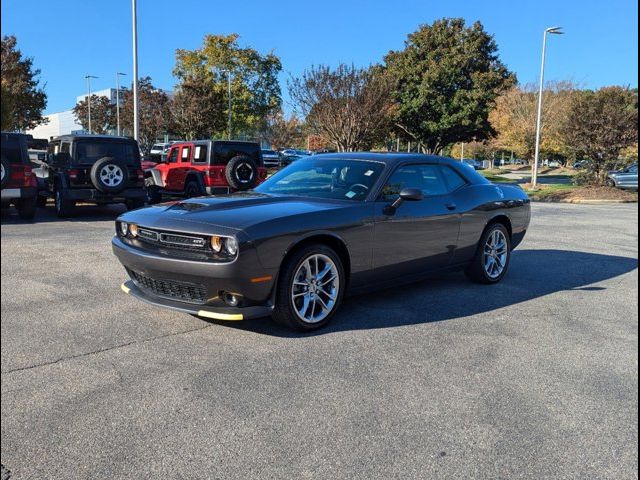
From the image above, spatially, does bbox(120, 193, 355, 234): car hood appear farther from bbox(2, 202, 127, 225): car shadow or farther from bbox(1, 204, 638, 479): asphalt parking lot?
bbox(2, 202, 127, 225): car shadow

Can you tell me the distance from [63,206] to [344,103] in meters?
18.7

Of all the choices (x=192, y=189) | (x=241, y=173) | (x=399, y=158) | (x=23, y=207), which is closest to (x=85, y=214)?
(x=192, y=189)

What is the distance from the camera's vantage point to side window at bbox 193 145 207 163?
14227 mm

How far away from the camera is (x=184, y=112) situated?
1443 inches

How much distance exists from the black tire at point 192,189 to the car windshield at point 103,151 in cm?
224

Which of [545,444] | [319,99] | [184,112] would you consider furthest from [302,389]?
[184,112]

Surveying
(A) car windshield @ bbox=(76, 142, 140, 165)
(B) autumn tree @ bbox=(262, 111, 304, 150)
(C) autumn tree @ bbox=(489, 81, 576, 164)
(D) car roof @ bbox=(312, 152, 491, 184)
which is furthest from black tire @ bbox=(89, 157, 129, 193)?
(B) autumn tree @ bbox=(262, 111, 304, 150)

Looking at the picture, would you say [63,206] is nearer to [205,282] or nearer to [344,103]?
[205,282]


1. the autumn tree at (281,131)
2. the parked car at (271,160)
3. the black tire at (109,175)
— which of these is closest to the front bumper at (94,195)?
the black tire at (109,175)

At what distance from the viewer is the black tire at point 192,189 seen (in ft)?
46.5

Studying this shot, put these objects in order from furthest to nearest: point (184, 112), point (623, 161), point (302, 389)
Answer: point (184, 112), point (623, 161), point (302, 389)

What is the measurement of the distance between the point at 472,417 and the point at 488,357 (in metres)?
0.98

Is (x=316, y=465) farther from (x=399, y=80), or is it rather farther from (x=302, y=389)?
(x=399, y=80)

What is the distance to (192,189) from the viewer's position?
47.5ft
